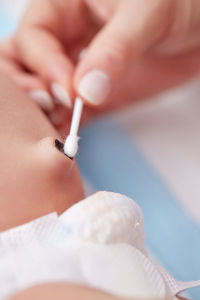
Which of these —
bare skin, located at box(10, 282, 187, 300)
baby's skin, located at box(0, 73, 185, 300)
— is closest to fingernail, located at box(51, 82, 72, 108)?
baby's skin, located at box(0, 73, 185, 300)

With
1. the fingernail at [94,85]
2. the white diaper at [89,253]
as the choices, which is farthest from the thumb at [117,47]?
the white diaper at [89,253]

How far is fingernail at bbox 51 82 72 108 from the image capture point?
2.06ft

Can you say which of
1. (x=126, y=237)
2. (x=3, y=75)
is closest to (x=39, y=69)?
(x=3, y=75)

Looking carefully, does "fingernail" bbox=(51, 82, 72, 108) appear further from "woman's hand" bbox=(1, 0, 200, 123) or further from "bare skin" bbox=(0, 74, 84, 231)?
"bare skin" bbox=(0, 74, 84, 231)

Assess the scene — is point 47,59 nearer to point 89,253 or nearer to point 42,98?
point 42,98

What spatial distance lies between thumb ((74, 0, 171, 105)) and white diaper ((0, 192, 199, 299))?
0.80 feet

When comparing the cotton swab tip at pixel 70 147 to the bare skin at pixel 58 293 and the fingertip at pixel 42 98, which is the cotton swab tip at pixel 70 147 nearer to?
the bare skin at pixel 58 293

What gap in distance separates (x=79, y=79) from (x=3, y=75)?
12 cm

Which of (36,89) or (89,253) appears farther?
(36,89)

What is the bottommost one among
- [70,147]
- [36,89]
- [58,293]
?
[58,293]

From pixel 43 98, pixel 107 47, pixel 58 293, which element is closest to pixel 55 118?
pixel 43 98

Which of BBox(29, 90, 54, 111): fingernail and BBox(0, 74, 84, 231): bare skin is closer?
BBox(0, 74, 84, 231): bare skin

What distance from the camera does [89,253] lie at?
327mm

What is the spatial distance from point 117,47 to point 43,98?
158 mm
